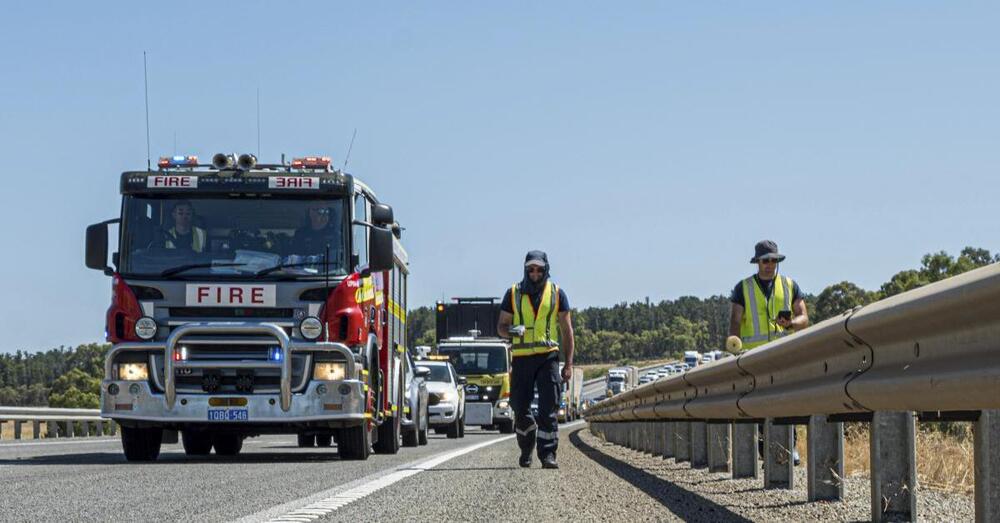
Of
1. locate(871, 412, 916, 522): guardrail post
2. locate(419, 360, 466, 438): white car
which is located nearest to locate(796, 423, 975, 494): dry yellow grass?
locate(871, 412, 916, 522): guardrail post

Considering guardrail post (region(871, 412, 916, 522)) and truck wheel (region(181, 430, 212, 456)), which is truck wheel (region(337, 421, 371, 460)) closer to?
truck wheel (region(181, 430, 212, 456))

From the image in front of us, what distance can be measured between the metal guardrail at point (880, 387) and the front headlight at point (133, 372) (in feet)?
18.7

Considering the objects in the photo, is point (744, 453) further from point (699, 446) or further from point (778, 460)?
point (699, 446)

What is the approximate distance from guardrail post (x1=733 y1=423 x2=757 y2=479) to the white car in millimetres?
18003

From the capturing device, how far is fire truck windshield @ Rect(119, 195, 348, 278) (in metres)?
14.2

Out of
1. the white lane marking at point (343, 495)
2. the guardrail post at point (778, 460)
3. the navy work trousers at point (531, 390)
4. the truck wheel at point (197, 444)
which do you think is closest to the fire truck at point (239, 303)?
the white lane marking at point (343, 495)

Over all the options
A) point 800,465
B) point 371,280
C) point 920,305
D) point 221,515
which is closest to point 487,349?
point 371,280

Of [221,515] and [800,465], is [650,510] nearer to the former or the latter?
[221,515]

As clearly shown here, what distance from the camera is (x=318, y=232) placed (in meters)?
14.4

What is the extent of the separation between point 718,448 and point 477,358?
27903mm

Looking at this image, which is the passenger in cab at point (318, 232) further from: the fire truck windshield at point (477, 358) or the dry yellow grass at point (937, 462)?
the fire truck windshield at point (477, 358)

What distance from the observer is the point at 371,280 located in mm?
15281

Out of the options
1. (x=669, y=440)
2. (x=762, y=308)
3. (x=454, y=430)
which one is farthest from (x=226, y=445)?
(x=454, y=430)

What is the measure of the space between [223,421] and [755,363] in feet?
23.2
